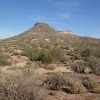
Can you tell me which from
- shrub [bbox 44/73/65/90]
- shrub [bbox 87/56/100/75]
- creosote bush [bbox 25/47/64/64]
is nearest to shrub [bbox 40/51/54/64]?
creosote bush [bbox 25/47/64/64]

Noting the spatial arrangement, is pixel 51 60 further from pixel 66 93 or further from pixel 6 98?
pixel 6 98

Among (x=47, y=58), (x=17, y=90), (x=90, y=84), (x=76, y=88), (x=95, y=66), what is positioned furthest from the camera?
(x=47, y=58)

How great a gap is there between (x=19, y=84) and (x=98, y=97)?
383cm

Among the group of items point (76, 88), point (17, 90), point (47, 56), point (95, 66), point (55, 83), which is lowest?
point (76, 88)

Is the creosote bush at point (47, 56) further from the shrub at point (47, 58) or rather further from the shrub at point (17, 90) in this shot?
the shrub at point (17, 90)

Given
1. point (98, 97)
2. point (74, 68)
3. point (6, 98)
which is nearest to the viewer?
point (6, 98)

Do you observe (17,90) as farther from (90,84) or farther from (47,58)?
(47,58)

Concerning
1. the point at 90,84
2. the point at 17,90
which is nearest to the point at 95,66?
the point at 90,84

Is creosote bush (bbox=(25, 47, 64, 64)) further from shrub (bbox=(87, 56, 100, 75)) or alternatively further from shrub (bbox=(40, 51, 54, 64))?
shrub (bbox=(87, 56, 100, 75))

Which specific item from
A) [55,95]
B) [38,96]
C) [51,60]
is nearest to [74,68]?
[51,60]

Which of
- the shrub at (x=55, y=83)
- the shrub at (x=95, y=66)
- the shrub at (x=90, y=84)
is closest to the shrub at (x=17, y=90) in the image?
the shrub at (x=55, y=83)

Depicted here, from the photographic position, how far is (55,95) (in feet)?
41.4

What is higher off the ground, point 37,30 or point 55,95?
point 37,30

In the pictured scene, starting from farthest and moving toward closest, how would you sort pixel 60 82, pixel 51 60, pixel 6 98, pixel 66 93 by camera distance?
pixel 51 60 < pixel 60 82 < pixel 66 93 < pixel 6 98
